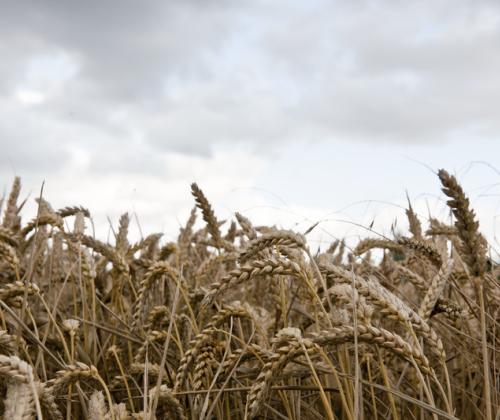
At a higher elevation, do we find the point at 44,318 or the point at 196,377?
the point at 44,318

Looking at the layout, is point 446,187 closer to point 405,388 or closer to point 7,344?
point 7,344

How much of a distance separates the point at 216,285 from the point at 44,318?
142cm

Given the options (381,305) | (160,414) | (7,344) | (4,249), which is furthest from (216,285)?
(4,249)

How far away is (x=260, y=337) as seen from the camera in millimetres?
2008

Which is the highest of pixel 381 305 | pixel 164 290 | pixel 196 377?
pixel 164 290

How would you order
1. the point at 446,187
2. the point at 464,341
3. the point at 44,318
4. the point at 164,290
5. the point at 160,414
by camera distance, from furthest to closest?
1. the point at 164,290
2. the point at 44,318
3. the point at 464,341
4. the point at 160,414
5. the point at 446,187

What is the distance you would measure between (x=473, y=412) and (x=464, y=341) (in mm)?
322

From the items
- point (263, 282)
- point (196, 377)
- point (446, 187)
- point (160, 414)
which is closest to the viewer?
point (446, 187)

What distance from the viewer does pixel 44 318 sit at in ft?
8.75

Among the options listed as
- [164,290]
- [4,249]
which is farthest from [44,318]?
[164,290]

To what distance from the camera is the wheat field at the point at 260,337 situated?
4.65 feet

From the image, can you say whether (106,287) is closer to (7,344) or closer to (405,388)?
(405,388)

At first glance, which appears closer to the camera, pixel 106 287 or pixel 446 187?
pixel 446 187

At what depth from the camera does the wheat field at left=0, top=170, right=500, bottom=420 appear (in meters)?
1.42
